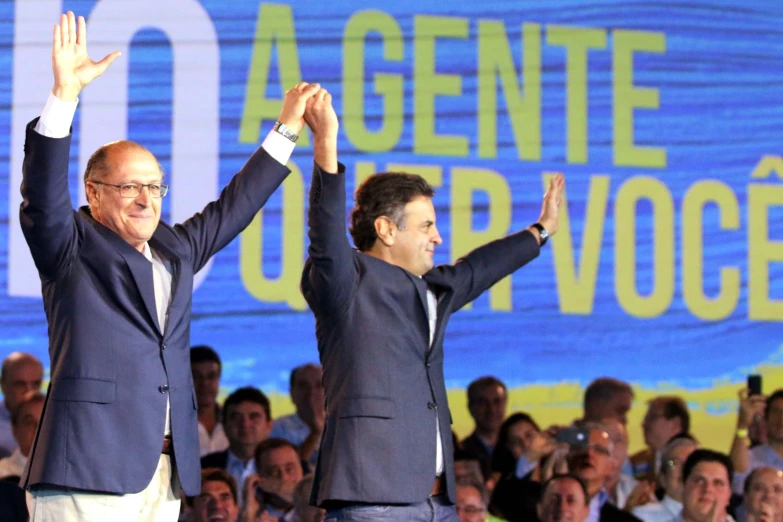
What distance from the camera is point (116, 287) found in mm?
2385

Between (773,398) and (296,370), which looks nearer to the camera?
(296,370)

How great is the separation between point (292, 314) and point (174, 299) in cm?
275

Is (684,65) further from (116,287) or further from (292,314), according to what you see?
(116,287)

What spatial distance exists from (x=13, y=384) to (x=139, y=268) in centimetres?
270

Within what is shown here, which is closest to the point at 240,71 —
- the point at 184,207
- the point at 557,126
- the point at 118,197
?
the point at 184,207

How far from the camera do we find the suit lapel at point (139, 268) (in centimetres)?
239

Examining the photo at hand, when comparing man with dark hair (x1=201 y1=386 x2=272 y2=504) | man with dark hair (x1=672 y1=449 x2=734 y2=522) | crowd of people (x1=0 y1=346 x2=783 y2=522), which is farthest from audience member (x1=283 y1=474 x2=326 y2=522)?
man with dark hair (x1=672 y1=449 x2=734 y2=522)

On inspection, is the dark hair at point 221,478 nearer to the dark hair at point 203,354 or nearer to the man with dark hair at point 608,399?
the dark hair at point 203,354

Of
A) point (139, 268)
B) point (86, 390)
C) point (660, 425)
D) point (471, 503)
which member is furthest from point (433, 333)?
point (660, 425)

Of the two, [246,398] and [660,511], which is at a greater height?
[246,398]

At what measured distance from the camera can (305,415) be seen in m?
5.09

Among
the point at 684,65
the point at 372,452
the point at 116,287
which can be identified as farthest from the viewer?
the point at 684,65

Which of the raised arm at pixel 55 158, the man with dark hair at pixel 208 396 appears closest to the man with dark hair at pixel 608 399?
the man with dark hair at pixel 208 396

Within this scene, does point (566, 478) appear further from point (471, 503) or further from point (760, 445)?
point (760, 445)
